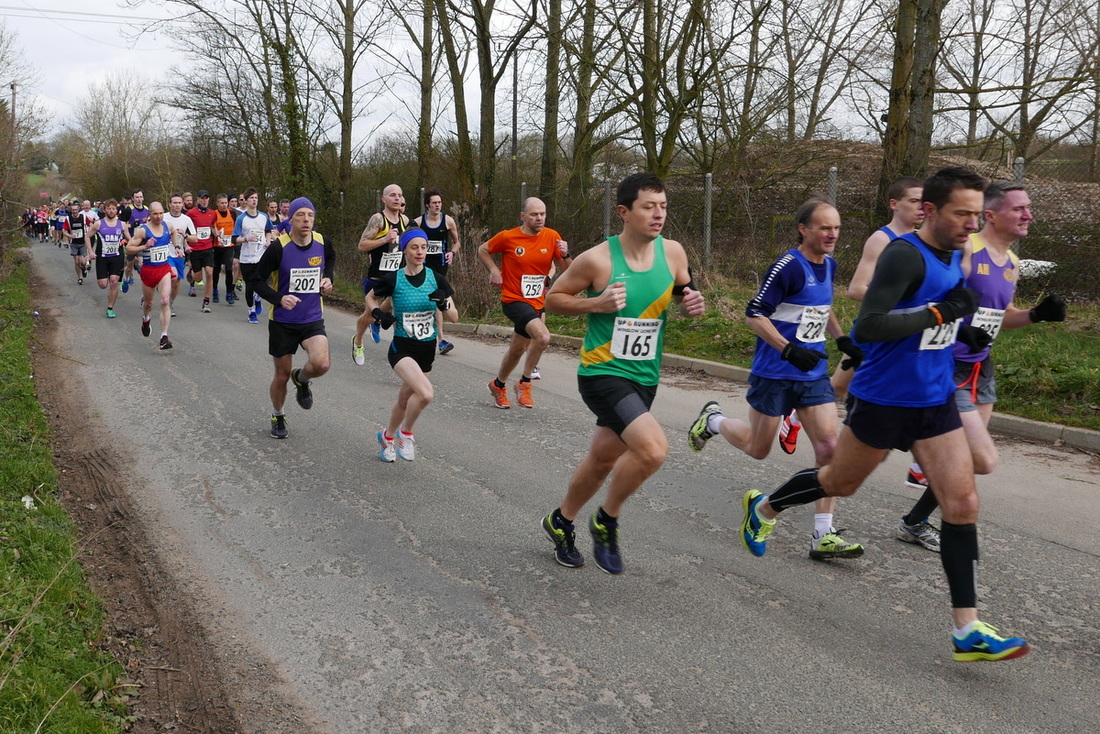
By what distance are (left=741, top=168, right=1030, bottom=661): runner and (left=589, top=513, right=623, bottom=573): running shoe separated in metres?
1.36

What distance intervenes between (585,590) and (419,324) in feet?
9.69

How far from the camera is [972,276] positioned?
491 cm

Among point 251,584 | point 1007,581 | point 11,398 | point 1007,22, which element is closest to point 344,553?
point 251,584

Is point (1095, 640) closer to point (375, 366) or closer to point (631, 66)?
point (375, 366)

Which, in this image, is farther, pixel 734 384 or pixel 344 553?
pixel 734 384

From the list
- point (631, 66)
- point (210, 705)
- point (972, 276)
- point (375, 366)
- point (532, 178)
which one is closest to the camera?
point (210, 705)

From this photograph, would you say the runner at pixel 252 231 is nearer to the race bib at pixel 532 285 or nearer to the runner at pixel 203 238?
the runner at pixel 203 238

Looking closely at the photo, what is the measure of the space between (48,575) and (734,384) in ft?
24.8

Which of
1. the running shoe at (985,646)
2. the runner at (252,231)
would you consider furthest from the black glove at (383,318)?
the runner at (252,231)

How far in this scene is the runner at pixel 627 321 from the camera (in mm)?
4438

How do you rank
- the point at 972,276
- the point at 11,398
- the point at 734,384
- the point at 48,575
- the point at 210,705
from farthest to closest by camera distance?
1. the point at 734,384
2. the point at 11,398
3. the point at 972,276
4. the point at 48,575
5. the point at 210,705

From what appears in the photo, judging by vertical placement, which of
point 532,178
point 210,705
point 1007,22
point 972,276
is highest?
point 1007,22

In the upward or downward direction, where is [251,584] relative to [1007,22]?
downward

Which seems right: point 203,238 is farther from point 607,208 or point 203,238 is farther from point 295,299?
point 295,299
